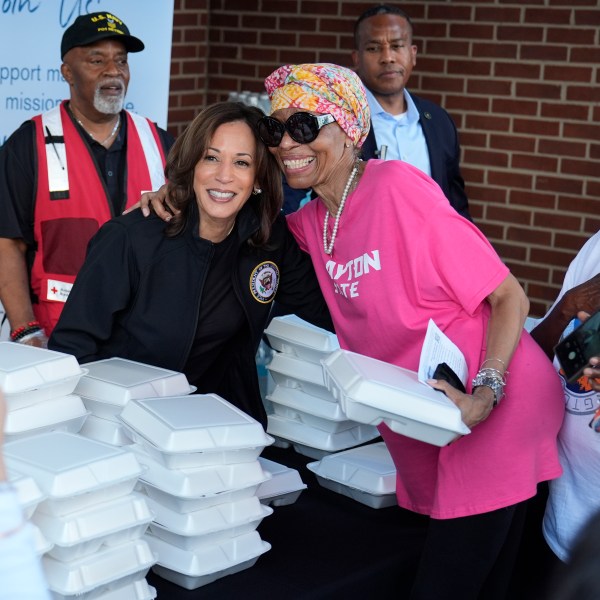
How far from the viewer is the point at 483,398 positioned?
7.06 ft

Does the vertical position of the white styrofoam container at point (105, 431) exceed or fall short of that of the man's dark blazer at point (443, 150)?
it falls short

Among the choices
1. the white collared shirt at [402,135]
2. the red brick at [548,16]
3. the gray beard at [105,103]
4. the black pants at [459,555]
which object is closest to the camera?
the black pants at [459,555]

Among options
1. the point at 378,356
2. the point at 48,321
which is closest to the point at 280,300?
the point at 378,356

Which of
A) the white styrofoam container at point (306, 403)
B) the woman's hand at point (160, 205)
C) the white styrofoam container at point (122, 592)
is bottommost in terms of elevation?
the white styrofoam container at point (122, 592)

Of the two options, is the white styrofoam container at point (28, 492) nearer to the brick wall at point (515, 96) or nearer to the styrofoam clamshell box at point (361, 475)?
the styrofoam clamshell box at point (361, 475)

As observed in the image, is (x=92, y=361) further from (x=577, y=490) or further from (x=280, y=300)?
(x=577, y=490)

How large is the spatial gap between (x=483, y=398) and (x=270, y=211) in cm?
83

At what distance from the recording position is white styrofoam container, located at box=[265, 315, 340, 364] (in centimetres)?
285

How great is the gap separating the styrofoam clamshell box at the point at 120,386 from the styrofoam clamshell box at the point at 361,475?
0.49 meters

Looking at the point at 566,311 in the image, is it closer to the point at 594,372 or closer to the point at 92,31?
the point at 594,372

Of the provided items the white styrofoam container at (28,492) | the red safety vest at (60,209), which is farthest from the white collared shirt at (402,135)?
the white styrofoam container at (28,492)

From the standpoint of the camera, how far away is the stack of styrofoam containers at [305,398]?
112 inches

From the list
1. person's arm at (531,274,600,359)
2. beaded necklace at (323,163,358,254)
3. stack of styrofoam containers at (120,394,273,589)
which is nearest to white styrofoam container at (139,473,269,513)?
stack of styrofoam containers at (120,394,273,589)

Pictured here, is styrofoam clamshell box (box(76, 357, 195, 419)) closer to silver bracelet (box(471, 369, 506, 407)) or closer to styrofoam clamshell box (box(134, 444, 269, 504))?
styrofoam clamshell box (box(134, 444, 269, 504))
